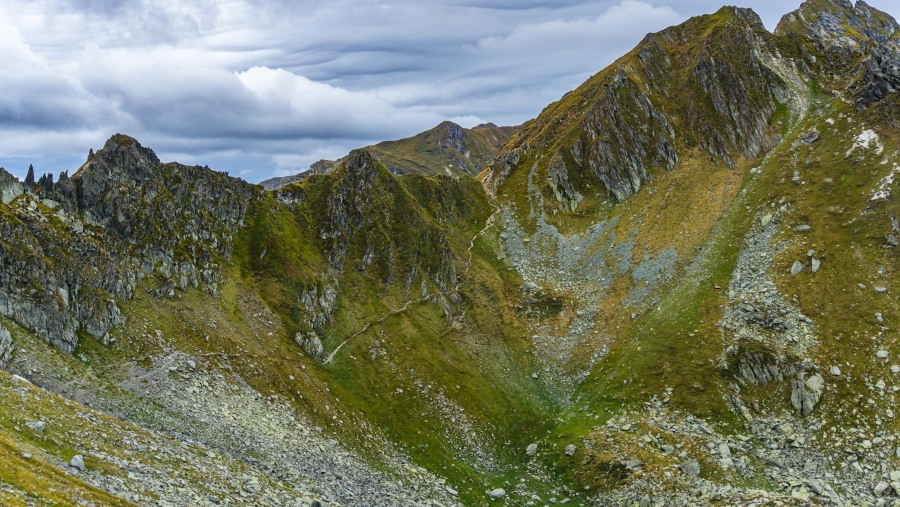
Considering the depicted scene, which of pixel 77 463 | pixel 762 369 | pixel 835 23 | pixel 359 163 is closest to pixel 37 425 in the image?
pixel 77 463

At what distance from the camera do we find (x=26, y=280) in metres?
51.8

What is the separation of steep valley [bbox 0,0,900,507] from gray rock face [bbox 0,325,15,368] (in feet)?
1.97

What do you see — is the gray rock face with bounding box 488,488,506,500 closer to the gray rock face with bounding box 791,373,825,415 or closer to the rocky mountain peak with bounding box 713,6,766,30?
the gray rock face with bounding box 791,373,825,415

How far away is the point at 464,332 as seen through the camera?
82.2 m

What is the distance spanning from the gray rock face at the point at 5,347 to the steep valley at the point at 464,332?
1.97 ft

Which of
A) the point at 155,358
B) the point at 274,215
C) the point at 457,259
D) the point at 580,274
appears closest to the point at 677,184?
the point at 580,274

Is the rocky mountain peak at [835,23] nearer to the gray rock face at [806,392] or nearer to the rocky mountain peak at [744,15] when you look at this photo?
the rocky mountain peak at [744,15]

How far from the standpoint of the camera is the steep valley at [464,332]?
48.2m

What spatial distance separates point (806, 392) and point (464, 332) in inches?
1743

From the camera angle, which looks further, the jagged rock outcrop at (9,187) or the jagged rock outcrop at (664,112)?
the jagged rock outcrop at (664,112)

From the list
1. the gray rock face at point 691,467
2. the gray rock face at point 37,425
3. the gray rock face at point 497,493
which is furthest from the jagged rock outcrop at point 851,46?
the gray rock face at point 37,425

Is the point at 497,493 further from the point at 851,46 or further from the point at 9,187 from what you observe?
the point at 851,46

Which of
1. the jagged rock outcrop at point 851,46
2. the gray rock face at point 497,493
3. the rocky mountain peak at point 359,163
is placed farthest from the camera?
the jagged rock outcrop at point 851,46

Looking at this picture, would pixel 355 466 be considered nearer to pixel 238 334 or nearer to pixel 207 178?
pixel 238 334
